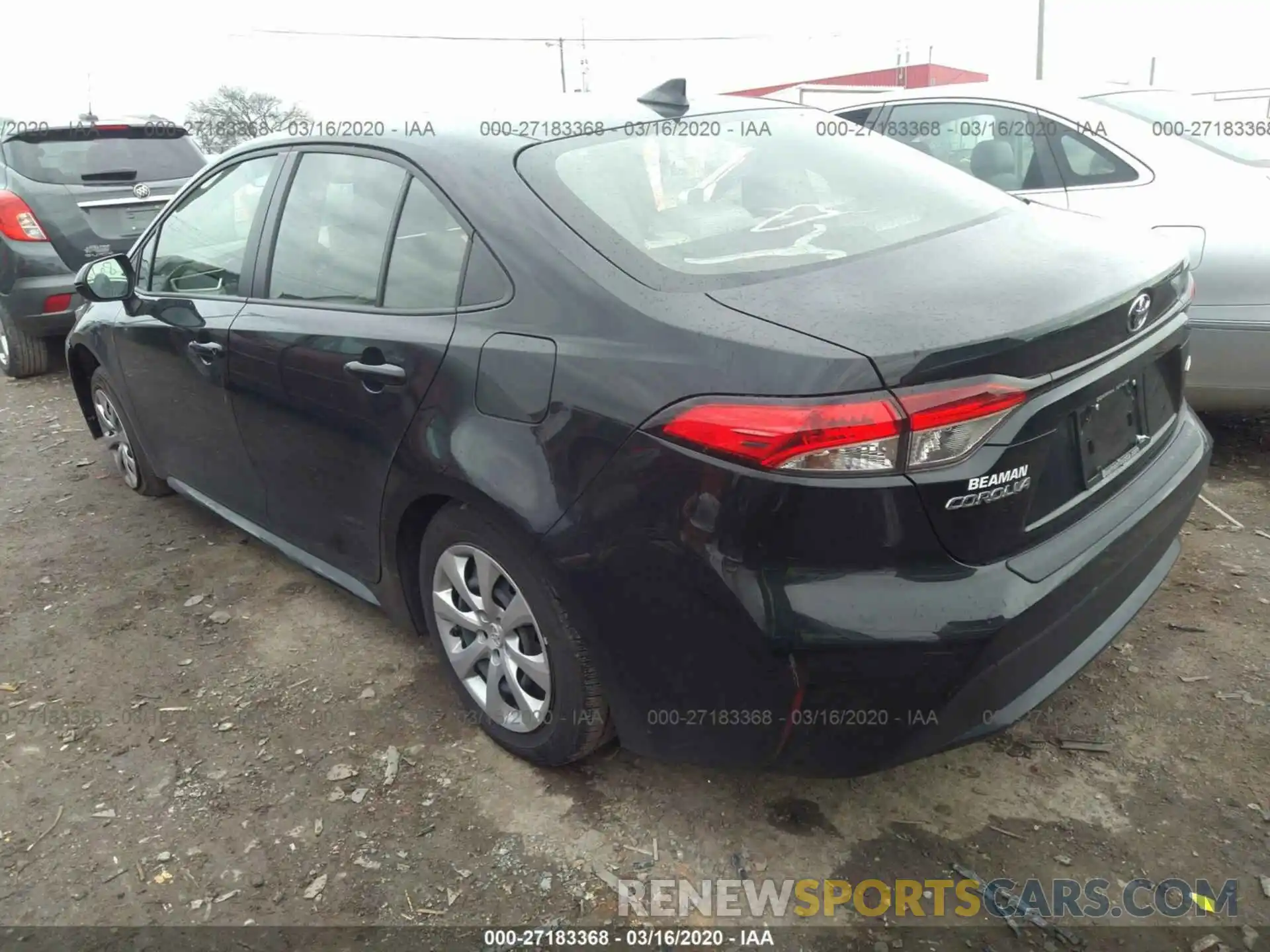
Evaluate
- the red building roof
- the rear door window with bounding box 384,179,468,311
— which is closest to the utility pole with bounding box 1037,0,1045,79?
the red building roof

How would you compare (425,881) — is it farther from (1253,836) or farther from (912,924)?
(1253,836)

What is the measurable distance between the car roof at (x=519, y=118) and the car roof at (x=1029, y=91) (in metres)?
1.98

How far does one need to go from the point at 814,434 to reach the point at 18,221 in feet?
21.7

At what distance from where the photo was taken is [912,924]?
198 centimetres

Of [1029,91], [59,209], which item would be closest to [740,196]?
[1029,91]

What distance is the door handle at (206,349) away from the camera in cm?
307

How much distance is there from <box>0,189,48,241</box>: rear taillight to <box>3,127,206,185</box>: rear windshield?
0.25m

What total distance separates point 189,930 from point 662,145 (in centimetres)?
221

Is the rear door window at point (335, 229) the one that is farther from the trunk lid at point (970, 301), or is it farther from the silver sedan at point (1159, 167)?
the silver sedan at point (1159, 167)

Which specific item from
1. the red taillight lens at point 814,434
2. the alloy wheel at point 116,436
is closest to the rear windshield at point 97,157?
the alloy wheel at point 116,436

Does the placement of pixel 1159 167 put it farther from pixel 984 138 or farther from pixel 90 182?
pixel 90 182

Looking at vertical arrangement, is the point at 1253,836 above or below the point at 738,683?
below

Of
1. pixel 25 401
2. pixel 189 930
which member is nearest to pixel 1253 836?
pixel 189 930

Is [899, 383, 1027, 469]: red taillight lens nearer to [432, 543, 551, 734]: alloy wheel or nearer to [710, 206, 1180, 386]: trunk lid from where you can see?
[710, 206, 1180, 386]: trunk lid
